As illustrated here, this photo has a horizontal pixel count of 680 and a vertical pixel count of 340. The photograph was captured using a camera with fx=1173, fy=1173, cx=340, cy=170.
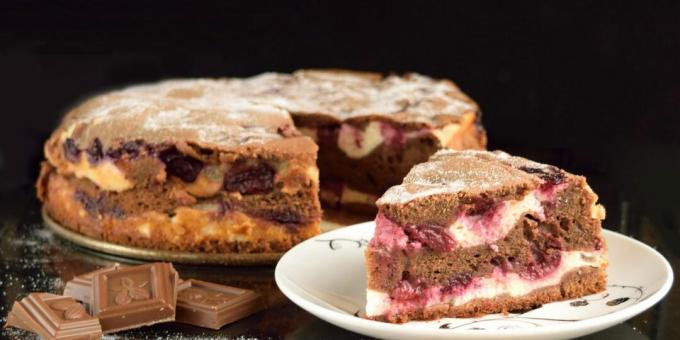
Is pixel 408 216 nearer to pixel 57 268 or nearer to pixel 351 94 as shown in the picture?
pixel 57 268

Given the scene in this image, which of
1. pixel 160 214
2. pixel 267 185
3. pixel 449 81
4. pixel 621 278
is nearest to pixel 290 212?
pixel 267 185

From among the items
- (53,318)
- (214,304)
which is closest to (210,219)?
(214,304)

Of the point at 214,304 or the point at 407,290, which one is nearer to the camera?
the point at 407,290

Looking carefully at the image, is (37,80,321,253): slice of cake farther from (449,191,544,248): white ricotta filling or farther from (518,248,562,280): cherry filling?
(518,248,562,280): cherry filling

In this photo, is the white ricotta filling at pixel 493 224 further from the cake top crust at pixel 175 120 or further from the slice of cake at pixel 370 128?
the slice of cake at pixel 370 128

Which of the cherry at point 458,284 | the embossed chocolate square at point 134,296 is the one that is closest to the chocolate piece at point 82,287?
the embossed chocolate square at point 134,296

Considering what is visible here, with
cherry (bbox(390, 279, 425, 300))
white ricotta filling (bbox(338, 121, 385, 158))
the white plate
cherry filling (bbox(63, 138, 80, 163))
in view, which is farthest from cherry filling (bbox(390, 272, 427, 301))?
cherry filling (bbox(63, 138, 80, 163))

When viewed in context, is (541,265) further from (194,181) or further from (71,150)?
(71,150)
